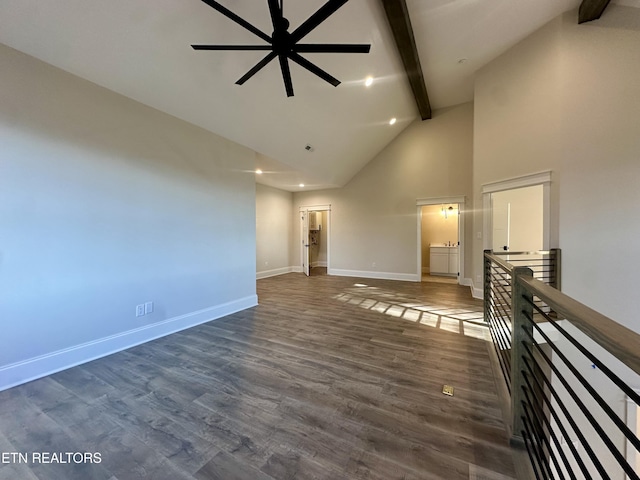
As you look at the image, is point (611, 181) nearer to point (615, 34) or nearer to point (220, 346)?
point (615, 34)

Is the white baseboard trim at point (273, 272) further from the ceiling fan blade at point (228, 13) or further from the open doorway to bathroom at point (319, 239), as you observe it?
the ceiling fan blade at point (228, 13)

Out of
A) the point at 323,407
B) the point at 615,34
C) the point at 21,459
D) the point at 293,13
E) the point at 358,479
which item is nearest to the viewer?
the point at 358,479

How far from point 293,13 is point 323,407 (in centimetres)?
368

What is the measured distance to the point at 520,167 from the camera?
4.13m

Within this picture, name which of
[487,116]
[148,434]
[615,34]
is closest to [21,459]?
[148,434]

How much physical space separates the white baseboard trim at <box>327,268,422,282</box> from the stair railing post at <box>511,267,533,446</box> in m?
5.31

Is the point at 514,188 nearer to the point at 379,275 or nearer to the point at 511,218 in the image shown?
the point at 511,218

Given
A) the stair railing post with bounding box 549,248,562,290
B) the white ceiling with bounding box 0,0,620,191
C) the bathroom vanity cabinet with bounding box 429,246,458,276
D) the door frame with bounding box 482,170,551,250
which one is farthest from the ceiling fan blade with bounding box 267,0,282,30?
the bathroom vanity cabinet with bounding box 429,246,458,276

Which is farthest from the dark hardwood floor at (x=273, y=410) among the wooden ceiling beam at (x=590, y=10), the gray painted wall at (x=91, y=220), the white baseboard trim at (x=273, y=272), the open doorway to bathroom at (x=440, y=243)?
the open doorway to bathroom at (x=440, y=243)

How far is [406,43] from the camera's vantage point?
3.71 m

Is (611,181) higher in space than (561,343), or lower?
higher

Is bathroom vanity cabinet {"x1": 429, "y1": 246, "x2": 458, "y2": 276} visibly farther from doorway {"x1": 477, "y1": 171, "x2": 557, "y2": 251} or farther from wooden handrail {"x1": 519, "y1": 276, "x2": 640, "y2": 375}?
wooden handrail {"x1": 519, "y1": 276, "x2": 640, "y2": 375}

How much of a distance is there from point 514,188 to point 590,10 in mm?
2294

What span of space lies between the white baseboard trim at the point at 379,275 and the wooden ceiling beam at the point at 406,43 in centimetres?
412
